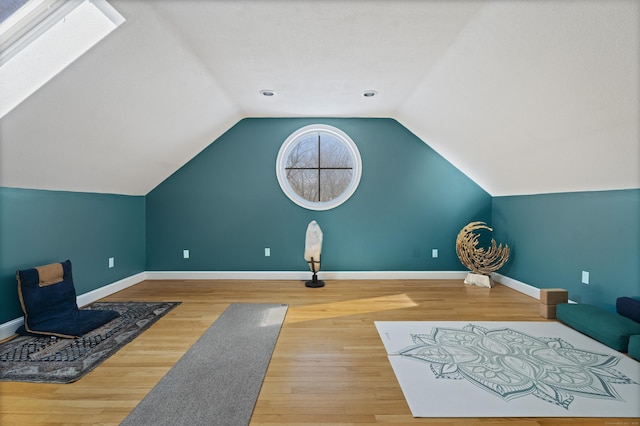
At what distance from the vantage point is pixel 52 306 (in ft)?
9.00

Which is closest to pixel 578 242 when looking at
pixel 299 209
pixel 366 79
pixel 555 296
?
pixel 555 296

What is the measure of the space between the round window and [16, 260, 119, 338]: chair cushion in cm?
266

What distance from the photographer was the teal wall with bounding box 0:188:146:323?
8.50 feet

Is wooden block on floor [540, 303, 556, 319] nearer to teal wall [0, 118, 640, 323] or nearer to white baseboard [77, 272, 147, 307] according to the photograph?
teal wall [0, 118, 640, 323]

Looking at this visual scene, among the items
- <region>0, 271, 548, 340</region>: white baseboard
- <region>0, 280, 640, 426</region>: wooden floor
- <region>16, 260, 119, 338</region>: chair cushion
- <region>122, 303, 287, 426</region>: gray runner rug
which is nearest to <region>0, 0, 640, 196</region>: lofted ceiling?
<region>16, 260, 119, 338</region>: chair cushion

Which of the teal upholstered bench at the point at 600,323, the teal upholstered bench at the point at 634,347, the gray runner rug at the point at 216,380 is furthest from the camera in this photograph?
the teal upholstered bench at the point at 600,323

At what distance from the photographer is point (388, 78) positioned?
10.5 feet

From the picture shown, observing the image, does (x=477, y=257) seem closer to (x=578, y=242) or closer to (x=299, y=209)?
(x=578, y=242)

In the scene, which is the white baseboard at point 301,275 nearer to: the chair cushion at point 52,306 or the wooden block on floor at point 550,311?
the wooden block on floor at point 550,311

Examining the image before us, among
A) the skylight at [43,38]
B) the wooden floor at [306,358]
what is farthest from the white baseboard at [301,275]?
the skylight at [43,38]

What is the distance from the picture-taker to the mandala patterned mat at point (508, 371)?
1705 millimetres

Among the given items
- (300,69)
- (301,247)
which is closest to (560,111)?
(300,69)

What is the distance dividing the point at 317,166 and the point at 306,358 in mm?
3282

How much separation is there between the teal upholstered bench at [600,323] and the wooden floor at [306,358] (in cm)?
29
